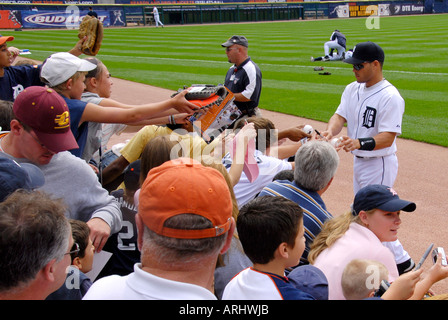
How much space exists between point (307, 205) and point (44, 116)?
71.8 inches

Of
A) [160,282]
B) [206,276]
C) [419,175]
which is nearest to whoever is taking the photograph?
[160,282]

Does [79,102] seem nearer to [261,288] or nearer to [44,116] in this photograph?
[44,116]

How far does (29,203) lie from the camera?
1731mm

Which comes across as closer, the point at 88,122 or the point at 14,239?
the point at 14,239

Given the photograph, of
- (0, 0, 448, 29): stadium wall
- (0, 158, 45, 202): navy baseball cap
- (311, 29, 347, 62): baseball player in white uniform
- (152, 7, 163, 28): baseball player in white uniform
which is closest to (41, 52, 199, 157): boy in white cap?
(0, 158, 45, 202): navy baseball cap

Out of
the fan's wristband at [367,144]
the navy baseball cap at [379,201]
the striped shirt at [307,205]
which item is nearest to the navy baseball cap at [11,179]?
the striped shirt at [307,205]

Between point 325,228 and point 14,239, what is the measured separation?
2015 mm

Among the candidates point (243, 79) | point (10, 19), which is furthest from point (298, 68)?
point (10, 19)

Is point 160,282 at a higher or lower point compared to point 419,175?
higher

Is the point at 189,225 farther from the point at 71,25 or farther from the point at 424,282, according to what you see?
the point at 71,25

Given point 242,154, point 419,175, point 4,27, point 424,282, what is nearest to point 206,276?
point 424,282

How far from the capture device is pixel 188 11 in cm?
4656

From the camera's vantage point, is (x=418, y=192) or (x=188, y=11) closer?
(x=418, y=192)

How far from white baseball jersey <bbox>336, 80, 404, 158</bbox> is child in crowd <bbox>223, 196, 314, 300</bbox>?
2.54 m
